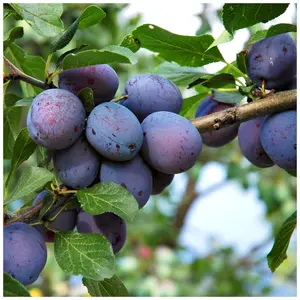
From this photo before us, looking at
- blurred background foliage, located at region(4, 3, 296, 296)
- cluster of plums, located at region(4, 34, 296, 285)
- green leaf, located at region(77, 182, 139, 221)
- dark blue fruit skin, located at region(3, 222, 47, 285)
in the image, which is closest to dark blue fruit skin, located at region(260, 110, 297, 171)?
cluster of plums, located at region(4, 34, 296, 285)

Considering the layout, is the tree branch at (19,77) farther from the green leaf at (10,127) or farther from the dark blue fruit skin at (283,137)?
the dark blue fruit skin at (283,137)

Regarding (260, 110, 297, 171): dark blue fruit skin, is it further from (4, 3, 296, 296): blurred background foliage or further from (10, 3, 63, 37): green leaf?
(4, 3, 296, 296): blurred background foliage

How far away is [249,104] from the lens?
2.31 feet

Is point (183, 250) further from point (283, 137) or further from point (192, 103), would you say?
point (283, 137)

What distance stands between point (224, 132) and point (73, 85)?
26 centimetres

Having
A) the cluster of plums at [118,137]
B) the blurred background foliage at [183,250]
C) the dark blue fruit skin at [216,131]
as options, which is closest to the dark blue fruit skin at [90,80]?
the cluster of plums at [118,137]

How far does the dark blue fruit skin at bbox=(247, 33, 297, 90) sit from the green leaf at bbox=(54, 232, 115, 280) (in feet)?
1.05

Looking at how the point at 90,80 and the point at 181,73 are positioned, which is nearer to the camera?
the point at 90,80

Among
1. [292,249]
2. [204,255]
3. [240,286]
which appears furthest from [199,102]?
[292,249]

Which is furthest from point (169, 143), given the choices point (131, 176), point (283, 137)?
point (283, 137)

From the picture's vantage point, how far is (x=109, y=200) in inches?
24.2

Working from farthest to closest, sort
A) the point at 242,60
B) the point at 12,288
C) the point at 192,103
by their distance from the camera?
the point at 192,103
the point at 242,60
the point at 12,288

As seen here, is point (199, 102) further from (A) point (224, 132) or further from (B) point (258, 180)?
(B) point (258, 180)

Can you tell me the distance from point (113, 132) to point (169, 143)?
0.24ft
